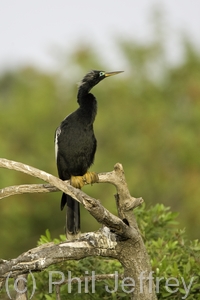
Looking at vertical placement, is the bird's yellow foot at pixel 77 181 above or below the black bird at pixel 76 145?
below

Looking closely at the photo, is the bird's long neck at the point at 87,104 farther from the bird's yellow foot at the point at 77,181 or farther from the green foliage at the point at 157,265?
the green foliage at the point at 157,265

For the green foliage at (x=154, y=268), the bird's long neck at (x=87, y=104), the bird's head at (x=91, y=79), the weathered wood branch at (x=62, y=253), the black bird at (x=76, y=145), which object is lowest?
the weathered wood branch at (x=62, y=253)

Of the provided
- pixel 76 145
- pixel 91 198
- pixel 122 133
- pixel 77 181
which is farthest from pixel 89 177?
pixel 122 133

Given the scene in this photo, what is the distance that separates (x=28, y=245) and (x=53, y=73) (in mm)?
9166

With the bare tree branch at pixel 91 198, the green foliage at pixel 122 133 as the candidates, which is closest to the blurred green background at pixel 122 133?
the green foliage at pixel 122 133

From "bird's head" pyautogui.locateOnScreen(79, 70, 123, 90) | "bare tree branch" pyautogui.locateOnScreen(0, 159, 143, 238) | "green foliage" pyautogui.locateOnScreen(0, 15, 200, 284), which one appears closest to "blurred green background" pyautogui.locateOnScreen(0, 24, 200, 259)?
Result: "green foliage" pyautogui.locateOnScreen(0, 15, 200, 284)

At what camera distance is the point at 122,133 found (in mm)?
19578

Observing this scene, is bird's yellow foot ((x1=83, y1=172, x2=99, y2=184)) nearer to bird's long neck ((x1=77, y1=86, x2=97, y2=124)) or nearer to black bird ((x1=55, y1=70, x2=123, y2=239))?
black bird ((x1=55, y1=70, x2=123, y2=239))

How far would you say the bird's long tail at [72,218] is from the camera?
5745 millimetres

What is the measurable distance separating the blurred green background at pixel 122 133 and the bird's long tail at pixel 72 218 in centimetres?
820

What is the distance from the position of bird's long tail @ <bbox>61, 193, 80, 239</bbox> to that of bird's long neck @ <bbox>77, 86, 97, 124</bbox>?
0.74 m

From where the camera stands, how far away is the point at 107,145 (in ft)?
62.7

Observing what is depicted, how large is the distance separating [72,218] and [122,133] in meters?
13.8

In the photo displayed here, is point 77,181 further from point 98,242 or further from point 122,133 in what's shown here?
point 122,133
